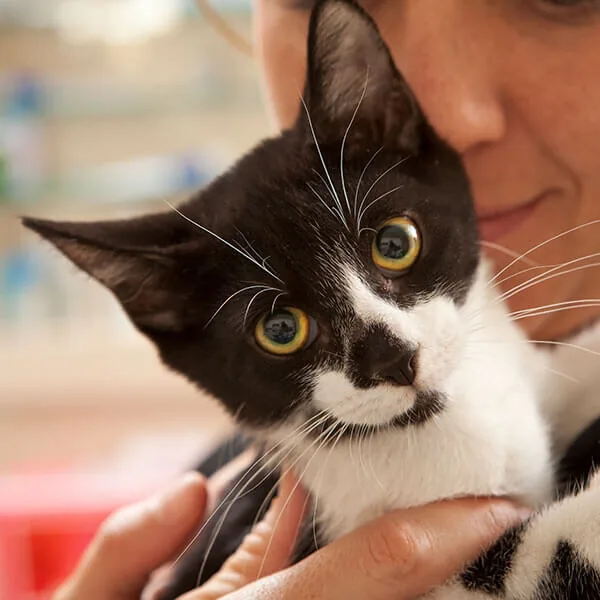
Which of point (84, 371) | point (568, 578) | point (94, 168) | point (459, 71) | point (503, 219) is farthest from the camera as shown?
point (94, 168)

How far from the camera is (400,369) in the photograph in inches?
32.0

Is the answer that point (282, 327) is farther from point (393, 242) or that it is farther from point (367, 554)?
point (367, 554)

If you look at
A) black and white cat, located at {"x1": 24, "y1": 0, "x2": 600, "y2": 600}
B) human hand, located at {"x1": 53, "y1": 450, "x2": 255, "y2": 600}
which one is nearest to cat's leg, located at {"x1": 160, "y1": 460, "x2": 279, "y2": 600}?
human hand, located at {"x1": 53, "y1": 450, "x2": 255, "y2": 600}

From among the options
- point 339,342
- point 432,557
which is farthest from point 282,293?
point 432,557

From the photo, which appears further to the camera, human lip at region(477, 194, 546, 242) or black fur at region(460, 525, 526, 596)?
human lip at region(477, 194, 546, 242)

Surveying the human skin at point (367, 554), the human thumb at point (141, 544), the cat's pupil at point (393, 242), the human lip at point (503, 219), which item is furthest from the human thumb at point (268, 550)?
the human lip at point (503, 219)

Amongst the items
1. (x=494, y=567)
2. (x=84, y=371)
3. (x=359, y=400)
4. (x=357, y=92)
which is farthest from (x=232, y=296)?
(x=84, y=371)

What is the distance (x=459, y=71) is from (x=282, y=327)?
41 centimetres

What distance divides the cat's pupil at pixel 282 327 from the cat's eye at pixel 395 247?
11cm

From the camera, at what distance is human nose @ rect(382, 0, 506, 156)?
1.01 meters

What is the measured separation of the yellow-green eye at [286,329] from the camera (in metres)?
0.87

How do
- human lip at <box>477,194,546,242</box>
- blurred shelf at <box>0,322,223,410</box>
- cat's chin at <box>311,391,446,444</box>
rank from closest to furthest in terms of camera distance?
cat's chin at <box>311,391,446,444</box> < human lip at <box>477,194,546,242</box> < blurred shelf at <box>0,322,223,410</box>

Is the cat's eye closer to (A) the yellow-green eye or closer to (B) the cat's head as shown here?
(B) the cat's head

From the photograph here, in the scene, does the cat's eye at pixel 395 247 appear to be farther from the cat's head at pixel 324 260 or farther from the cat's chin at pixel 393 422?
the cat's chin at pixel 393 422
